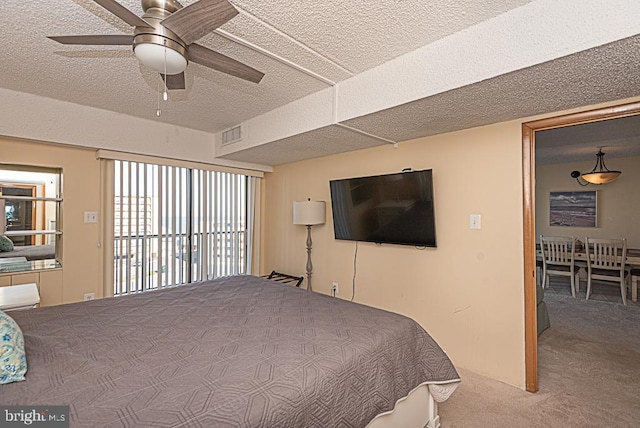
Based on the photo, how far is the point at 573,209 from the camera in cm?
601

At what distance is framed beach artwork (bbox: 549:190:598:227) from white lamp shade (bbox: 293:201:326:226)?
5310 millimetres

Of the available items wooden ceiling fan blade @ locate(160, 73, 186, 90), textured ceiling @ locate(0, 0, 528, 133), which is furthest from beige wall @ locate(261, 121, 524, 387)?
wooden ceiling fan blade @ locate(160, 73, 186, 90)

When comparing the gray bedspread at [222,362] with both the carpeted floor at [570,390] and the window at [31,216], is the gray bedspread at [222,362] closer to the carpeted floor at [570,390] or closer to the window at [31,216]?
the carpeted floor at [570,390]

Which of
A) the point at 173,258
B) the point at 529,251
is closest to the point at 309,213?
the point at 173,258

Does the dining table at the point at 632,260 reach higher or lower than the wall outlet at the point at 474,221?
lower

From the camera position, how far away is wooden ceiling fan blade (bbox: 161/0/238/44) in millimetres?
1213

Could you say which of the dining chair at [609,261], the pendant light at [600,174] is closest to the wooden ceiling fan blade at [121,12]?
the dining chair at [609,261]

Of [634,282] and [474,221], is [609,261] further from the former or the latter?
[474,221]

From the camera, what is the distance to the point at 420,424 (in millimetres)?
1777

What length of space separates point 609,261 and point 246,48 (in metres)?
5.66

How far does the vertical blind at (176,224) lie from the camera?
345 centimetres

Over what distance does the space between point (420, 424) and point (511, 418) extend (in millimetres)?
727

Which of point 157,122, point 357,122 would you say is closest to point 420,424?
point 357,122

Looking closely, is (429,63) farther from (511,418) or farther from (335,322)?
(511,418)
